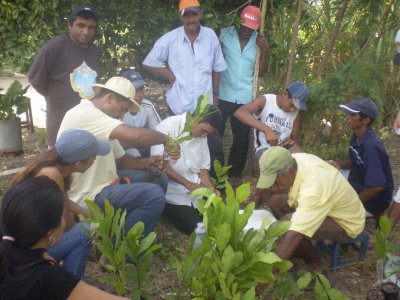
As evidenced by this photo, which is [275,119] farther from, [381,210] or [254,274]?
[254,274]

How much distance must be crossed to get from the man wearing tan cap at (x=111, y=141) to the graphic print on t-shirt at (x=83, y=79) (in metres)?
0.55

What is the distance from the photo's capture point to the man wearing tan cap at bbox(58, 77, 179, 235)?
128 inches

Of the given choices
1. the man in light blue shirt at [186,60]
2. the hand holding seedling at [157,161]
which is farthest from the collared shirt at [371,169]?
the hand holding seedling at [157,161]

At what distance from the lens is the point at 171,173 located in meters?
4.00

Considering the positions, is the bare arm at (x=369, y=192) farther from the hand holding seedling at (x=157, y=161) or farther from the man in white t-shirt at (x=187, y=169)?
the hand holding seedling at (x=157, y=161)

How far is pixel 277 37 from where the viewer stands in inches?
216

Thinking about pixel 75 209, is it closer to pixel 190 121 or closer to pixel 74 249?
pixel 74 249

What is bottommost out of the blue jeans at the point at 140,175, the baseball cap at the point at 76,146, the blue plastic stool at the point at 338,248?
the blue plastic stool at the point at 338,248

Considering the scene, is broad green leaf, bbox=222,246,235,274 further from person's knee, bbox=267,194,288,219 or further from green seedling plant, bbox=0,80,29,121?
green seedling plant, bbox=0,80,29,121

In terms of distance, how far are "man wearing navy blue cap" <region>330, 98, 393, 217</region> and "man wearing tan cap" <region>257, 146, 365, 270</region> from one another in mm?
530

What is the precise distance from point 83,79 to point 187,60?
100cm

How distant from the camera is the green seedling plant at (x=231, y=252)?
7.13ft

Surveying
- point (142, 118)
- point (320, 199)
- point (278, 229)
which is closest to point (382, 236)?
point (320, 199)

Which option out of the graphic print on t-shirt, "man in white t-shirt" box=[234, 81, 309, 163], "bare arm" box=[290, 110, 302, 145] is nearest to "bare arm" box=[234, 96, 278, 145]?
"man in white t-shirt" box=[234, 81, 309, 163]
